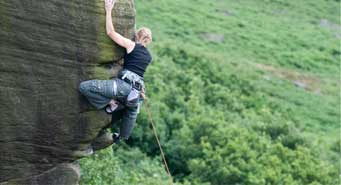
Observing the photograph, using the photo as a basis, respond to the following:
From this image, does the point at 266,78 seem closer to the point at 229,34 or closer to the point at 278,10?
the point at 229,34

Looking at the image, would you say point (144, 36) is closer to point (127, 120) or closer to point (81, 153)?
point (127, 120)

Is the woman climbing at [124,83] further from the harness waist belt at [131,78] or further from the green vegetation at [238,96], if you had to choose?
the green vegetation at [238,96]

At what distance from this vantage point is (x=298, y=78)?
1574 inches

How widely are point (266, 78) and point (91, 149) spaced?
28.6 meters

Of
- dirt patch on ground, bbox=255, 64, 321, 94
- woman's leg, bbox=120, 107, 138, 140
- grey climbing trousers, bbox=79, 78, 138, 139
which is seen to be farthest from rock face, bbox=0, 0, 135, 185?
dirt patch on ground, bbox=255, 64, 321, 94

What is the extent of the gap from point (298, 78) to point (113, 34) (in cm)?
3142

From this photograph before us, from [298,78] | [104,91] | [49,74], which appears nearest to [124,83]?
[104,91]

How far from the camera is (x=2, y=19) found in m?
9.59

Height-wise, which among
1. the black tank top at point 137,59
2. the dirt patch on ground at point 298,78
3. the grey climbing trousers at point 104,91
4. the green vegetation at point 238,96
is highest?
the black tank top at point 137,59

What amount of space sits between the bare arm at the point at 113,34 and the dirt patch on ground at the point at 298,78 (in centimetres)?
2938

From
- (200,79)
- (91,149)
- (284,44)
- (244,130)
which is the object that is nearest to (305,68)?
(284,44)

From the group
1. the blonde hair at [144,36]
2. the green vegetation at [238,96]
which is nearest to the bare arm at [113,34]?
the blonde hair at [144,36]

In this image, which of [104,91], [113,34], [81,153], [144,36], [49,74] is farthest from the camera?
[81,153]

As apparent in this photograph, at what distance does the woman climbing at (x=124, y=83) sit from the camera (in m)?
10.1
